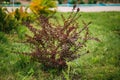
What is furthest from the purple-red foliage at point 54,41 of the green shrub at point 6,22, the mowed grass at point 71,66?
the green shrub at point 6,22

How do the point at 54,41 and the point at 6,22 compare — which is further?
the point at 6,22

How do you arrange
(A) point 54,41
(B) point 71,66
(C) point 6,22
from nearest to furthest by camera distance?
(A) point 54,41
(B) point 71,66
(C) point 6,22

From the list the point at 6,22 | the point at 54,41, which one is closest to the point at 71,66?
the point at 54,41

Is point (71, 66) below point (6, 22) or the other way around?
below

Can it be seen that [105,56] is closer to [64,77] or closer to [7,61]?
[64,77]

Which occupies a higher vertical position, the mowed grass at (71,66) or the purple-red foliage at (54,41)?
the purple-red foliage at (54,41)

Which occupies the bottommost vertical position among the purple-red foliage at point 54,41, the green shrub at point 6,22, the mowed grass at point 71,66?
the mowed grass at point 71,66

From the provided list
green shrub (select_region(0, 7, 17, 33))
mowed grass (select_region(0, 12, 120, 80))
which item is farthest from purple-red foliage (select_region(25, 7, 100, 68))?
green shrub (select_region(0, 7, 17, 33))

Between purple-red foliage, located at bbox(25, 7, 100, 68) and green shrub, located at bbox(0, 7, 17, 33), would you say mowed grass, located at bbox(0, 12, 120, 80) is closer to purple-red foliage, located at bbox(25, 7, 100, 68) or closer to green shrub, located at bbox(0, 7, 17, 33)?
purple-red foliage, located at bbox(25, 7, 100, 68)

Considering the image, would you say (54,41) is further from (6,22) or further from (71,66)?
(6,22)

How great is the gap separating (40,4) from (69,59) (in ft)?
19.6

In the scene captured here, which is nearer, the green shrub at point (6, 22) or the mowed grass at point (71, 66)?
the mowed grass at point (71, 66)

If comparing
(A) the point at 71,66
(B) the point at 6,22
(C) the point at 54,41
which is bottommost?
(A) the point at 71,66

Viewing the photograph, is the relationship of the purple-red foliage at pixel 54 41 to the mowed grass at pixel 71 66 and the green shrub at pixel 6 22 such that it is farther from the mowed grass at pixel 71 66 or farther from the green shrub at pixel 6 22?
the green shrub at pixel 6 22
